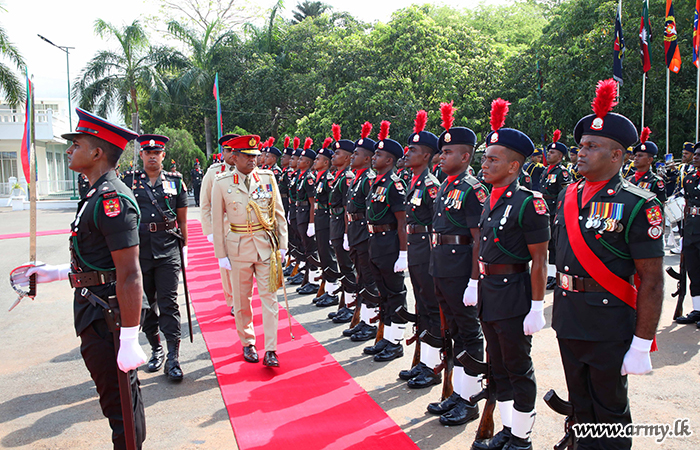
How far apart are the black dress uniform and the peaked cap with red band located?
226 centimetres

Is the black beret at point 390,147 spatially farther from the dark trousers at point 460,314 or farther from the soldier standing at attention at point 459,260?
the dark trousers at point 460,314

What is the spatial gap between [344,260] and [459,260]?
3.42 meters

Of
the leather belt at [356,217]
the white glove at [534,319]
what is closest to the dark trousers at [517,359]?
the white glove at [534,319]

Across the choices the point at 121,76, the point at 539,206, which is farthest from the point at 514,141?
the point at 121,76

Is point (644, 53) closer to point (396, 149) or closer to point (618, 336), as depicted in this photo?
point (396, 149)

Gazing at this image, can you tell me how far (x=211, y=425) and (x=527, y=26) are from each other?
122 feet

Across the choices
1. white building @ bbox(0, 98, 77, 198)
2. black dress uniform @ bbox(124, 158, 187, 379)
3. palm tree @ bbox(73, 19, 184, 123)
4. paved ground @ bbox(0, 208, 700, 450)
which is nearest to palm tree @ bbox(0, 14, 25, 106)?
palm tree @ bbox(73, 19, 184, 123)

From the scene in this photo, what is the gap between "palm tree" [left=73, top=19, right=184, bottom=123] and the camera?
27484 millimetres

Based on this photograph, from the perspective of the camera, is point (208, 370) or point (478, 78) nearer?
point (208, 370)

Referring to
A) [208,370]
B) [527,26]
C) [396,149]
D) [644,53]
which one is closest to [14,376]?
[208,370]

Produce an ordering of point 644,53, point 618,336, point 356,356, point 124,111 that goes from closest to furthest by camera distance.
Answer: point 618,336 < point 356,356 < point 644,53 < point 124,111

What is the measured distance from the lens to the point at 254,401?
15.5 ft

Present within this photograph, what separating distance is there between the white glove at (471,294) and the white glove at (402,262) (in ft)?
4.45

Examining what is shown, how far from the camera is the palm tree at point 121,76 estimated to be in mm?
27484
